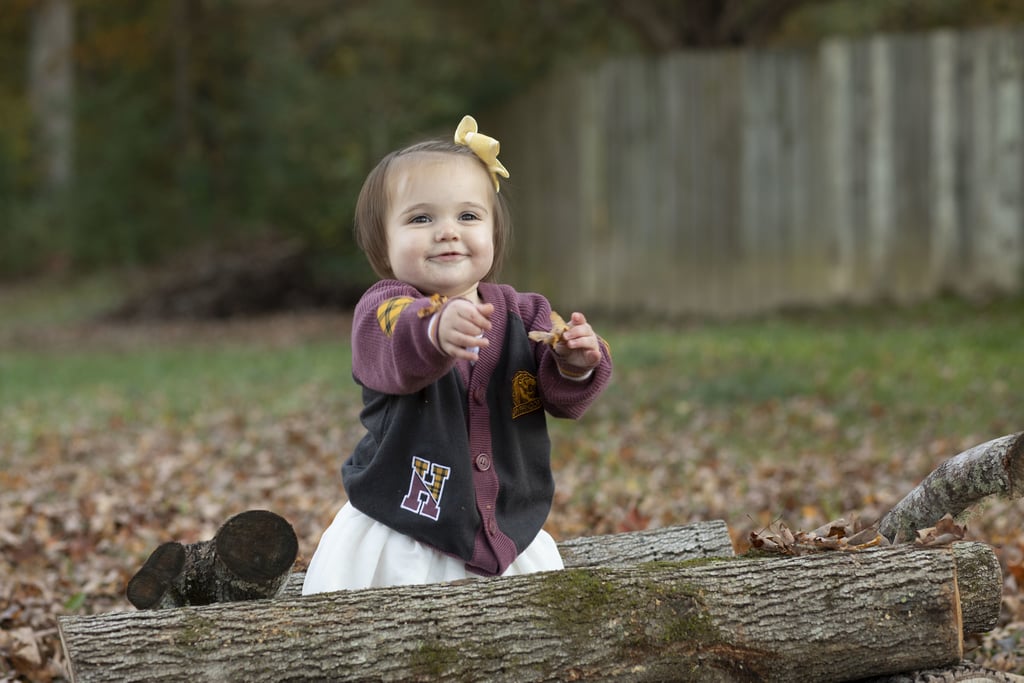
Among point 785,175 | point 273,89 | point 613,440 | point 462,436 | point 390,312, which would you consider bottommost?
point 462,436

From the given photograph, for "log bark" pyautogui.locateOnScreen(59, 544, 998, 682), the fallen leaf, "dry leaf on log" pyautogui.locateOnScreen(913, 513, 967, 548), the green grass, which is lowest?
"log bark" pyautogui.locateOnScreen(59, 544, 998, 682)

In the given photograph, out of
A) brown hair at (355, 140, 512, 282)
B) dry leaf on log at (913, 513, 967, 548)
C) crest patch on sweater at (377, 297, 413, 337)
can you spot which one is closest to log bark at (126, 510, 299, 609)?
crest patch on sweater at (377, 297, 413, 337)

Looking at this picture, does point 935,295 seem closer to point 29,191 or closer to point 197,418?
point 197,418

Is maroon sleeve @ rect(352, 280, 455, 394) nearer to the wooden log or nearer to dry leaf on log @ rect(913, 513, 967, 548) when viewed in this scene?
the wooden log

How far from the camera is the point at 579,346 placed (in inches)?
128

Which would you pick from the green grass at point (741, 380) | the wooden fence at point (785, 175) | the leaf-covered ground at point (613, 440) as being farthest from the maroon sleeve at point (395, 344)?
the wooden fence at point (785, 175)

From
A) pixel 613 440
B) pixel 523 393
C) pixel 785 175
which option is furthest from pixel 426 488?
pixel 785 175

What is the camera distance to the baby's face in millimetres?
3389

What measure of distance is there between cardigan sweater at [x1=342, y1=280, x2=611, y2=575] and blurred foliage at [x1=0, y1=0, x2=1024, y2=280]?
12.0 metres

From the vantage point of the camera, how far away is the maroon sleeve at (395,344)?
3072mm

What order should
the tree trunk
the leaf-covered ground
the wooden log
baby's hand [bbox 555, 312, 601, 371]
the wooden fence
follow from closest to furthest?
baby's hand [bbox 555, 312, 601, 371]
the wooden log
the leaf-covered ground
the wooden fence
the tree trunk

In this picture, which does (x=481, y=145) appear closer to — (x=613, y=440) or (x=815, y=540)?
(x=815, y=540)

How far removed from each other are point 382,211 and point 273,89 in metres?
18.9

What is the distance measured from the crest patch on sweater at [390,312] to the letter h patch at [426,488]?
1.26ft
